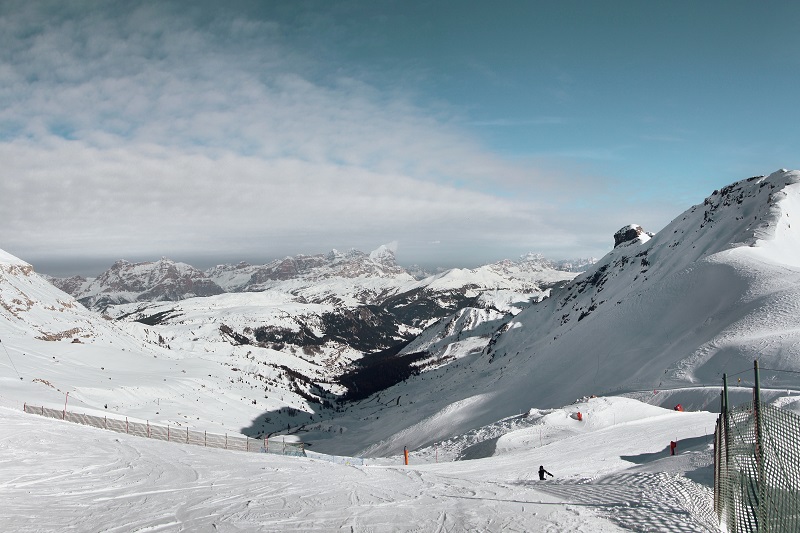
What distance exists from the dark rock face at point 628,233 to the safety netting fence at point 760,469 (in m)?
160

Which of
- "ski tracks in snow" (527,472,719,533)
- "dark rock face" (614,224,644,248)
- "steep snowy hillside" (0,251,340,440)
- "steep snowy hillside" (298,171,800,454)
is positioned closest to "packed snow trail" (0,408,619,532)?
"ski tracks in snow" (527,472,719,533)

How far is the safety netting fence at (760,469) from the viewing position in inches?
403

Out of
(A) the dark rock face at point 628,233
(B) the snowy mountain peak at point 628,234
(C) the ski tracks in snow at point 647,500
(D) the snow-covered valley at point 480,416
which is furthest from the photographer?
(A) the dark rock face at point 628,233

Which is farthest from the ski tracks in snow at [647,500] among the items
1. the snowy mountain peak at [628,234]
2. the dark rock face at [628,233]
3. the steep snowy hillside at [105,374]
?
the dark rock face at [628,233]

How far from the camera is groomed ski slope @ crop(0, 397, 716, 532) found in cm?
1330

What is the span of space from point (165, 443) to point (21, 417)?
10163mm

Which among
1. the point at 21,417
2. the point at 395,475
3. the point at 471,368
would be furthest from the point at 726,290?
the point at 471,368

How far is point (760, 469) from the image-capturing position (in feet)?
34.4

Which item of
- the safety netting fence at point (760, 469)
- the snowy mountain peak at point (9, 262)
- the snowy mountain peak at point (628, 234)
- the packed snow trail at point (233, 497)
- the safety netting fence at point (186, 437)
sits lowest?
the safety netting fence at point (186, 437)

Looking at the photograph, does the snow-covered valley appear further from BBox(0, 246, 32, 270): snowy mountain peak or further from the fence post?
the fence post

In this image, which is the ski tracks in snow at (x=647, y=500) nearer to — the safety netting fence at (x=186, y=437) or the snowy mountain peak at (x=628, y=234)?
the safety netting fence at (x=186, y=437)

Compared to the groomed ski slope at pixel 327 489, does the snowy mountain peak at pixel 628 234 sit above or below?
above

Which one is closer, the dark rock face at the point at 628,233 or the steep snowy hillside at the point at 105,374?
the steep snowy hillside at the point at 105,374

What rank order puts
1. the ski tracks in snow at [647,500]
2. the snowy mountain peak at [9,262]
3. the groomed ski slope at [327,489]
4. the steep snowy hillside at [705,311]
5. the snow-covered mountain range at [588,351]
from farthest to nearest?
the snowy mountain peak at [9,262] → the snow-covered mountain range at [588,351] → the steep snowy hillside at [705,311] → the groomed ski slope at [327,489] → the ski tracks in snow at [647,500]
